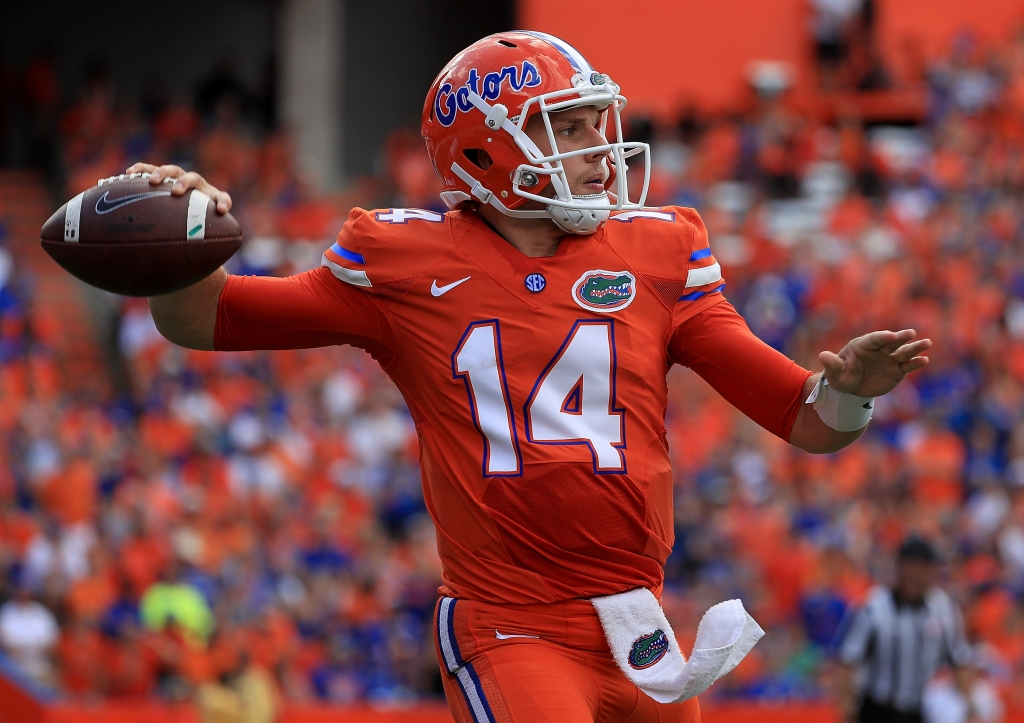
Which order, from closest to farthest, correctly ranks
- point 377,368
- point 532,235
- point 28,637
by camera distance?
point 532,235, point 28,637, point 377,368

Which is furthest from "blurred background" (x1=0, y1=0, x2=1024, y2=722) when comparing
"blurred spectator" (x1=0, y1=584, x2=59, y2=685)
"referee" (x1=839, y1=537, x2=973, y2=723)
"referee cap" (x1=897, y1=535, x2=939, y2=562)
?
"referee cap" (x1=897, y1=535, x2=939, y2=562)

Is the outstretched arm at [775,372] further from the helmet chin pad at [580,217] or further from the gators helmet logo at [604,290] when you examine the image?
the helmet chin pad at [580,217]

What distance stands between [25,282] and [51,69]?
13.2 ft

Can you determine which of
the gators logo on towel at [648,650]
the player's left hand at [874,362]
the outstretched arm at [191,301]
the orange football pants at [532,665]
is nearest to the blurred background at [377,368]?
the outstretched arm at [191,301]

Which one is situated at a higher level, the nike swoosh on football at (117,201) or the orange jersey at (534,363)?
the nike swoosh on football at (117,201)

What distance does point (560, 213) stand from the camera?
3.25 metres

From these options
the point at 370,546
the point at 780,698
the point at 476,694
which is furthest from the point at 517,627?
the point at 370,546

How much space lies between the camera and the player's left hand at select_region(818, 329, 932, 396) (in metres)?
2.98

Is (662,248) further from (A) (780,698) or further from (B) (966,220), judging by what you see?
(B) (966,220)

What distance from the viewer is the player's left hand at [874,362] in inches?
117

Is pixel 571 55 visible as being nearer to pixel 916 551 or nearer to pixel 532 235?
pixel 532 235

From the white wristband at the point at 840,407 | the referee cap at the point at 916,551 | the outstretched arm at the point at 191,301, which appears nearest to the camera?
the white wristband at the point at 840,407

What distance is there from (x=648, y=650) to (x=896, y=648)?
15.0 feet

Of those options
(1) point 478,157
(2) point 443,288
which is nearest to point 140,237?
(2) point 443,288
